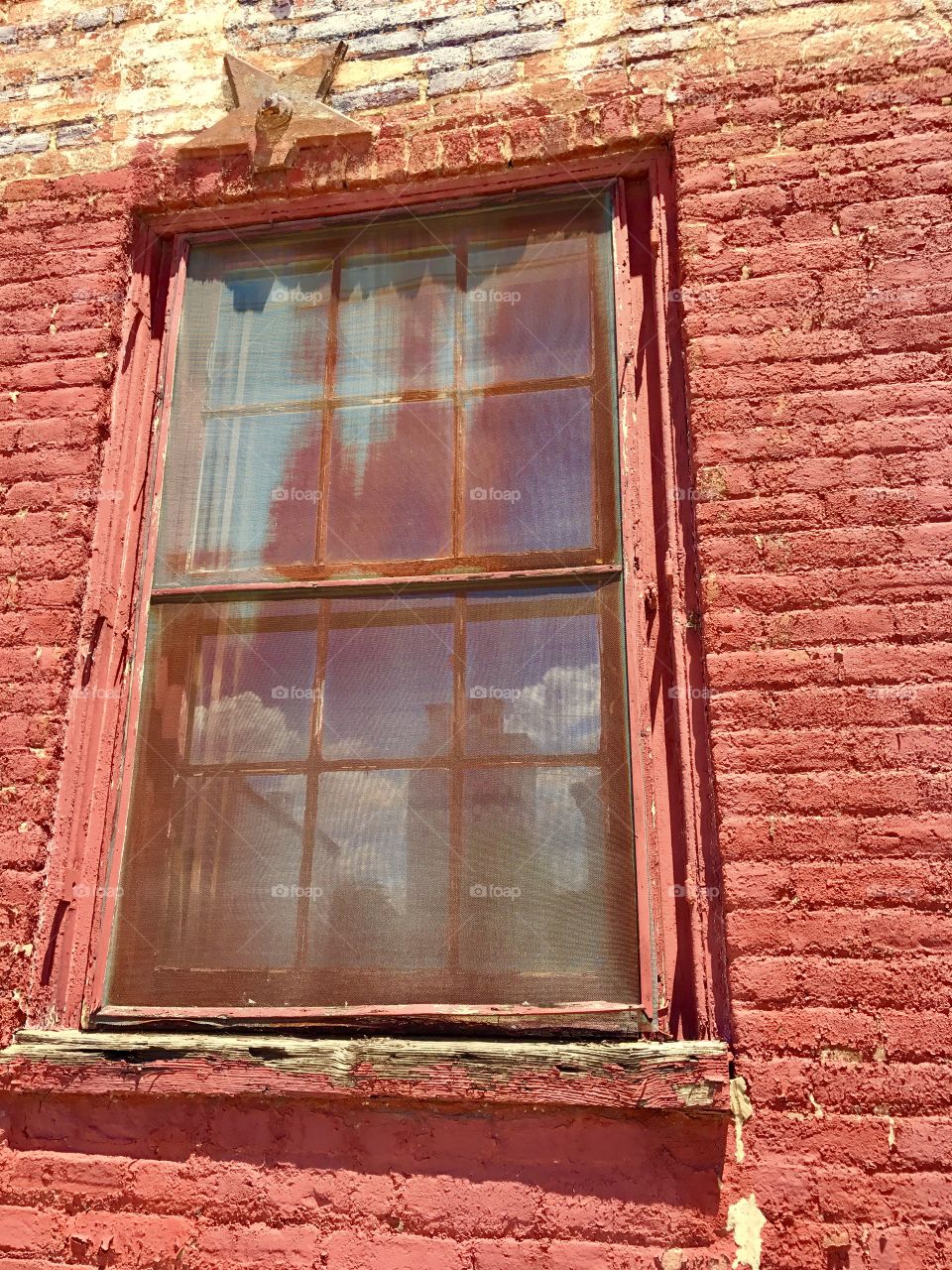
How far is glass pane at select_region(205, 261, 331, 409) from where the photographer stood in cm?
288

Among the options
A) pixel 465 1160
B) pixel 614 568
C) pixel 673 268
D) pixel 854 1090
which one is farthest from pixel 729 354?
pixel 465 1160

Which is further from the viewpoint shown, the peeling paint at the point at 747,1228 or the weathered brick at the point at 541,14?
the weathered brick at the point at 541,14

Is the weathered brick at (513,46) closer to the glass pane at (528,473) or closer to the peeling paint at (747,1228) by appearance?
the glass pane at (528,473)

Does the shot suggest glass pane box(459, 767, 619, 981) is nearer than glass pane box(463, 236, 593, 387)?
Yes

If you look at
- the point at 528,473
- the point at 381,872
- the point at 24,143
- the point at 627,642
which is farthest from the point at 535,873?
the point at 24,143

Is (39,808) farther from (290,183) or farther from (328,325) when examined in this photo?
(290,183)

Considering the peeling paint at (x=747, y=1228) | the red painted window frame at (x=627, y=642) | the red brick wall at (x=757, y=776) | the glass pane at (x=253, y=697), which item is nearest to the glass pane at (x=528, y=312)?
the red painted window frame at (x=627, y=642)

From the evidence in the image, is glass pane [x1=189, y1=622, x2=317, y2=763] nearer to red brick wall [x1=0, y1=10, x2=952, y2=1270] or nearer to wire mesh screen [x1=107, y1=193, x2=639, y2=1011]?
wire mesh screen [x1=107, y1=193, x2=639, y2=1011]

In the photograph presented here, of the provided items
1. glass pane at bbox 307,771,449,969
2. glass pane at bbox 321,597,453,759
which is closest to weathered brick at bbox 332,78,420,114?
glass pane at bbox 321,597,453,759

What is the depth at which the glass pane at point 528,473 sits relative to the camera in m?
2.59

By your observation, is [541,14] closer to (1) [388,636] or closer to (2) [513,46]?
(2) [513,46]

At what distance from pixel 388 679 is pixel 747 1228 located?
141cm

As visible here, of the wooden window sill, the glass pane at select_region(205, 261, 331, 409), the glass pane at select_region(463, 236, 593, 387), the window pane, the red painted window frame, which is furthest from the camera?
the glass pane at select_region(205, 261, 331, 409)

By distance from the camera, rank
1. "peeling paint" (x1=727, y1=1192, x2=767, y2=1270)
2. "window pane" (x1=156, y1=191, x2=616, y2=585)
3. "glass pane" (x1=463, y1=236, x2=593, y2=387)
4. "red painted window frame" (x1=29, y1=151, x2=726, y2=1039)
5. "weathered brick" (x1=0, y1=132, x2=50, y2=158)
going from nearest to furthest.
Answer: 1. "peeling paint" (x1=727, y1=1192, x2=767, y2=1270)
2. "red painted window frame" (x1=29, y1=151, x2=726, y2=1039)
3. "window pane" (x1=156, y1=191, x2=616, y2=585)
4. "glass pane" (x1=463, y1=236, x2=593, y2=387)
5. "weathered brick" (x1=0, y1=132, x2=50, y2=158)
